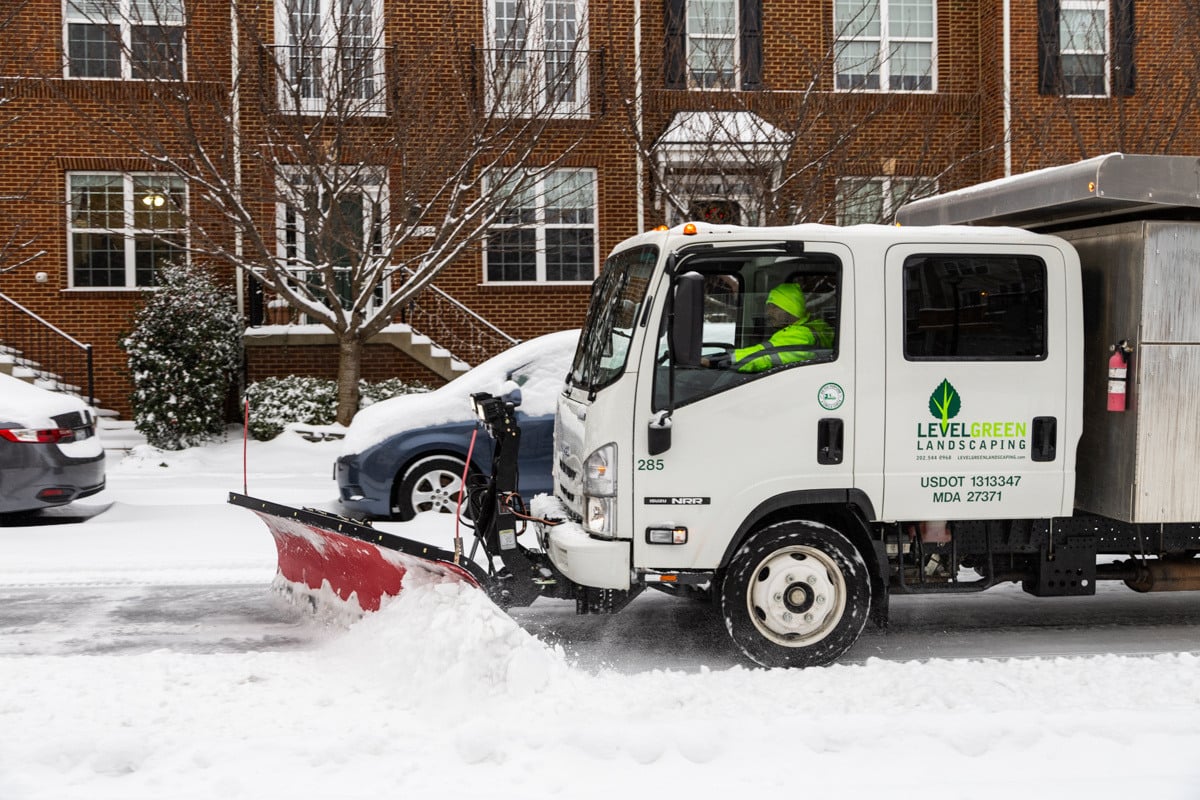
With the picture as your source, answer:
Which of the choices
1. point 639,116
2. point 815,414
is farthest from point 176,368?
point 815,414

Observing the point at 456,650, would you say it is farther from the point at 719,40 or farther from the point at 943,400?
the point at 719,40

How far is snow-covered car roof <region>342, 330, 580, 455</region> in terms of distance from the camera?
33.8 ft

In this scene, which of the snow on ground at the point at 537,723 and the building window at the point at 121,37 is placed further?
the building window at the point at 121,37

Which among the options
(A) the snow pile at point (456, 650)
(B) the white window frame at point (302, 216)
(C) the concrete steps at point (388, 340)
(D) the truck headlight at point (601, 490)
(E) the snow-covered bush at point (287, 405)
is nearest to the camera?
(A) the snow pile at point (456, 650)

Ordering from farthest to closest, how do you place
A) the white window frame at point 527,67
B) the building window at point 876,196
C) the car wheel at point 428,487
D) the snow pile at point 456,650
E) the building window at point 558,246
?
1. the building window at point 558,246
2. the building window at point 876,196
3. the white window frame at point 527,67
4. the car wheel at point 428,487
5. the snow pile at point 456,650

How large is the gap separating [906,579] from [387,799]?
319 centimetres

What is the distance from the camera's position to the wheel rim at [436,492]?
10.3 meters

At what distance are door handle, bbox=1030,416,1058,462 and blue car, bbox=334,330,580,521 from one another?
4.85m

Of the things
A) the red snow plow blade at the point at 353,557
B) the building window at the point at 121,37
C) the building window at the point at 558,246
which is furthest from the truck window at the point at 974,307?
the building window at the point at 558,246

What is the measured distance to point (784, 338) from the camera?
5848 mm

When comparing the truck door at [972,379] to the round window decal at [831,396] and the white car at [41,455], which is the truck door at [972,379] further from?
the white car at [41,455]

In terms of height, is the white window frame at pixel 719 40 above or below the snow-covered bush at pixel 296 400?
above

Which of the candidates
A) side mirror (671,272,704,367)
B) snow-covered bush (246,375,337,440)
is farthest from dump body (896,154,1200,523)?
snow-covered bush (246,375,337,440)

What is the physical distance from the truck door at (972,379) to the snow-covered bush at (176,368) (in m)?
11.5
